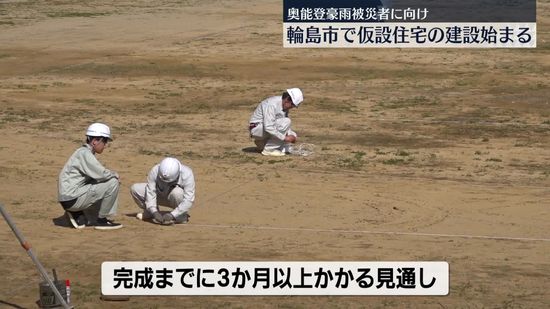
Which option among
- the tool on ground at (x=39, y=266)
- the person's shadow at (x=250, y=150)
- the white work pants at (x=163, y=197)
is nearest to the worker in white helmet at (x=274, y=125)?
the person's shadow at (x=250, y=150)

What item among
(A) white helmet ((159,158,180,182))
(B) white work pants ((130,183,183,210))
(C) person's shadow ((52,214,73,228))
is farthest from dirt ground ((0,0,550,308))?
(A) white helmet ((159,158,180,182))

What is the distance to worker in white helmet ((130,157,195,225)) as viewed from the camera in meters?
16.0

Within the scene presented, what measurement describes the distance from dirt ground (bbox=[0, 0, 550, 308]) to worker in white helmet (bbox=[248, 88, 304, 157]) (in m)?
0.33

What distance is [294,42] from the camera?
118ft

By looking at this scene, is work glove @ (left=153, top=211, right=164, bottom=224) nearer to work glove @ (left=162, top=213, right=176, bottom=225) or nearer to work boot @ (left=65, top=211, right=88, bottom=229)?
work glove @ (left=162, top=213, right=176, bottom=225)

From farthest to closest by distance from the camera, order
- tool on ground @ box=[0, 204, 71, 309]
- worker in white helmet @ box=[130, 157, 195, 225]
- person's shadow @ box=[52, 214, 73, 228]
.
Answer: person's shadow @ box=[52, 214, 73, 228], worker in white helmet @ box=[130, 157, 195, 225], tool on ground @ box=[0, 204, 71, 309]

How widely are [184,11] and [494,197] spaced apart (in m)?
28.3

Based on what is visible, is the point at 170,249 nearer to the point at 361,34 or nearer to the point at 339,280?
the point at 339,280

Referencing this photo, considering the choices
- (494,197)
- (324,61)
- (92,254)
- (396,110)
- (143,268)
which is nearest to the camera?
(143,268)

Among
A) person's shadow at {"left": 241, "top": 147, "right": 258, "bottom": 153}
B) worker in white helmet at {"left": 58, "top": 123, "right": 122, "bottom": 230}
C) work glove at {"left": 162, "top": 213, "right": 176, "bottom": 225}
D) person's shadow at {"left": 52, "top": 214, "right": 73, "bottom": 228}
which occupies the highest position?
worker in white helmet at {"left": 58, "top": 123, "right": 122, "bottom": 230}

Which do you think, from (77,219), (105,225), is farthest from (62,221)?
(105,225)

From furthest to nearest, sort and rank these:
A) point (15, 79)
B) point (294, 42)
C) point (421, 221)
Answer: point (294, 42)
point (15, 79)
point (421, 221)

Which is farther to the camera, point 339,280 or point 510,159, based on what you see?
point 510,159

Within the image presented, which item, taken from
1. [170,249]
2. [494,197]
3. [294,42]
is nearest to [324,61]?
[294,42]
